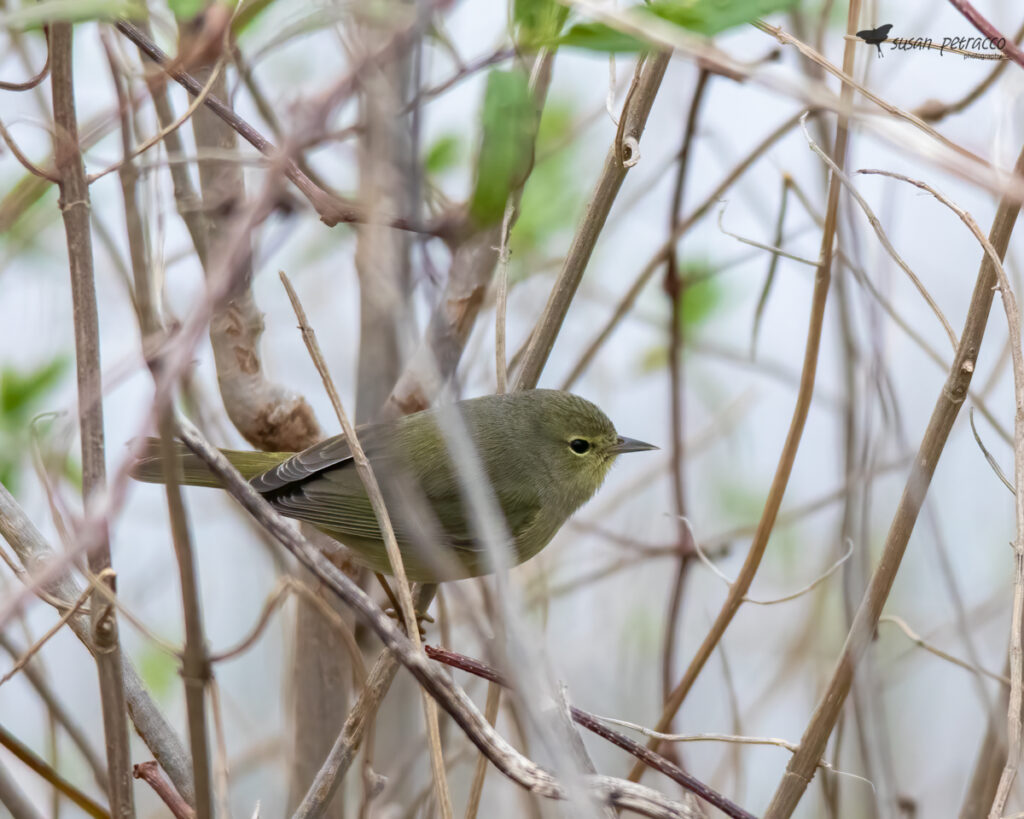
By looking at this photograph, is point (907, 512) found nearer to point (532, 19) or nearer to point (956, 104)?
point (532, 19)

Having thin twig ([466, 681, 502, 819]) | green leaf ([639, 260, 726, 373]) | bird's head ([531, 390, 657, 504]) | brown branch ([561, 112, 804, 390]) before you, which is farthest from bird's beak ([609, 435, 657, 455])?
thin twig ([466, 681, 502, 819])

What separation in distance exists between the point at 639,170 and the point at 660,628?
1.47m

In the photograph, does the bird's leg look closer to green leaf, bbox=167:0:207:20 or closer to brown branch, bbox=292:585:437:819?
brown branch, bbox=292:585:437:819

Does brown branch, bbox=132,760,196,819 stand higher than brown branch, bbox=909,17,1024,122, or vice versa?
brown branch, bbox=909,17,1024,122

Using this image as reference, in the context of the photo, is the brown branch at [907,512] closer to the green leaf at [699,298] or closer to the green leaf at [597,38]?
the green leaf at [597,38]

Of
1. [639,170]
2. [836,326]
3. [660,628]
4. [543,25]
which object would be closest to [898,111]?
[543,25]

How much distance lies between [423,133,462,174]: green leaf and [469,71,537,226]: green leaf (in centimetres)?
140

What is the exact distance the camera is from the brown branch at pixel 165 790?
1541 millimetres

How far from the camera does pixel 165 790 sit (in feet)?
5.17

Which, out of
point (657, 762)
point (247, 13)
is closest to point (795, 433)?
point (657, 762)

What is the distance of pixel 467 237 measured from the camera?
4.29 ft

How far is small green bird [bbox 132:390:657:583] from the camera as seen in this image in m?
2.64

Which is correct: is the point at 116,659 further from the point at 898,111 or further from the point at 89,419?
the point at 898,111

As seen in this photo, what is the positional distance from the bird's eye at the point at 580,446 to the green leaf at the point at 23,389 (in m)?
1.47
